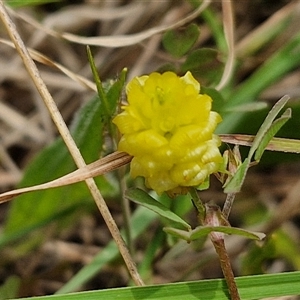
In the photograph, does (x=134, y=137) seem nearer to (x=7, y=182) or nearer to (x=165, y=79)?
(x=165, y=79)

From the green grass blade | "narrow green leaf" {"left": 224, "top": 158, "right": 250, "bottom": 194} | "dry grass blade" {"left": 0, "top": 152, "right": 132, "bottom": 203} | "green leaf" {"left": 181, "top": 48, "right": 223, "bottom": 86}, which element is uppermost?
the green grass blade

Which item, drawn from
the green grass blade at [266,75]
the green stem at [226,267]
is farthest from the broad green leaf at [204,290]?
the green grass blade at [266,75]

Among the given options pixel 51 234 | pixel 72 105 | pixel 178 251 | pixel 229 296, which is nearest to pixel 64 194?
pixel 51 234

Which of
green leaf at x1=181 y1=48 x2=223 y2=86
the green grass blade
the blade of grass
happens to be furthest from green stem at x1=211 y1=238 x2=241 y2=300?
the green grass blade

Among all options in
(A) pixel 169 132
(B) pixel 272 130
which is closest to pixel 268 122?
(B) pixel 272 130

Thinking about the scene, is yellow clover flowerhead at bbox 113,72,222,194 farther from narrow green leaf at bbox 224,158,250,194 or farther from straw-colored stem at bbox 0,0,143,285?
straw-colored stem at bbox 0,0,143,285

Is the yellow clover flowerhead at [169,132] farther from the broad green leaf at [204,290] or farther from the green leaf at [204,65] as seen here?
the green leaf at [204,65]
